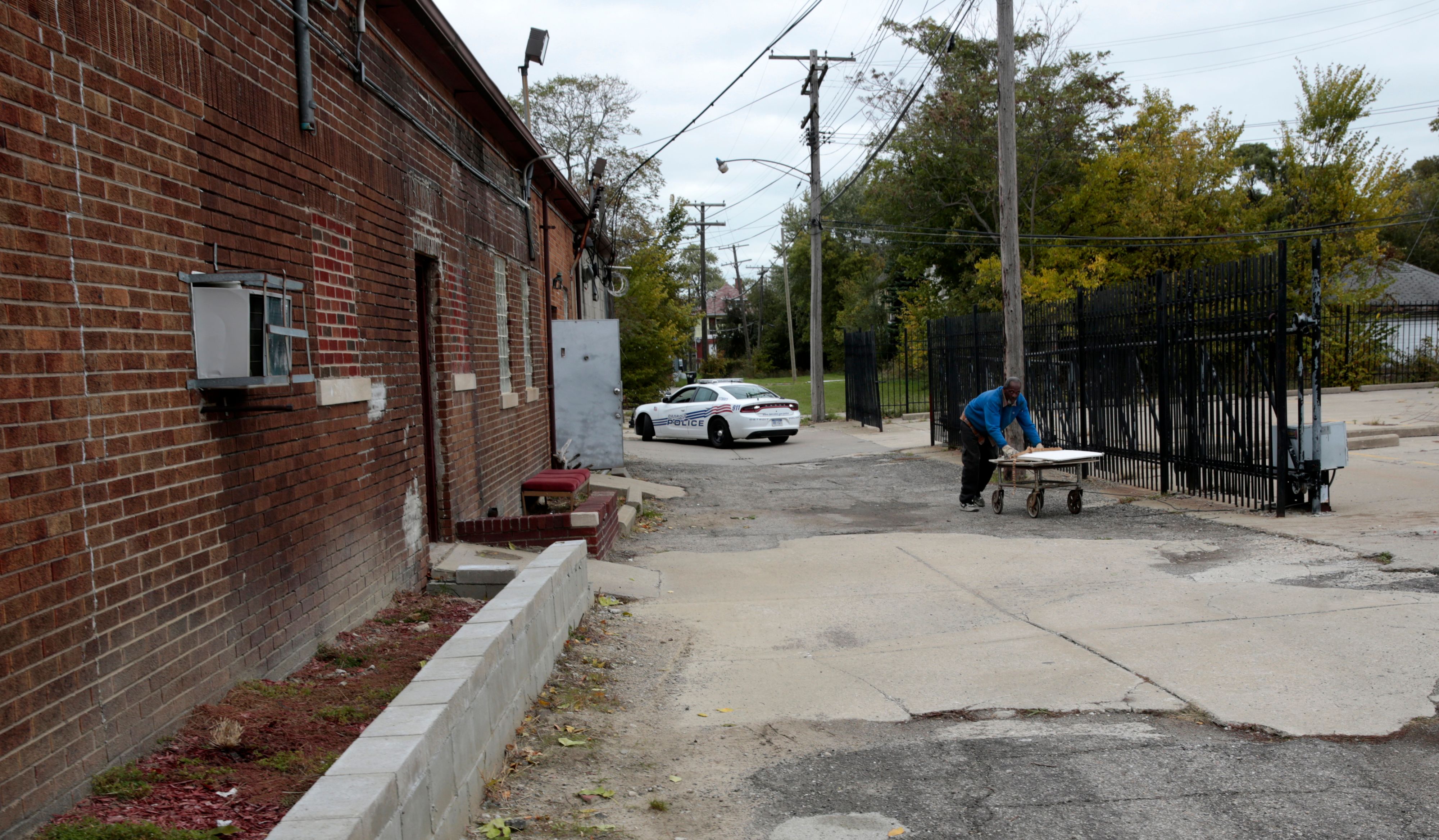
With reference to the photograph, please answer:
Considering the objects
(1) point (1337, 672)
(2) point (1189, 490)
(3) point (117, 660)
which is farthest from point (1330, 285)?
(3) point (117, 660)

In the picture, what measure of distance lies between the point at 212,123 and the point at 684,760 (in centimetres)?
345

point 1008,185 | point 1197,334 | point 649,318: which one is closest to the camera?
point 1197,334

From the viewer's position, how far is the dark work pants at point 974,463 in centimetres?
1202

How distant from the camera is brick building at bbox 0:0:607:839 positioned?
9.91ft

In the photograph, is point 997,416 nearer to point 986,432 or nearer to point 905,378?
point 986,432

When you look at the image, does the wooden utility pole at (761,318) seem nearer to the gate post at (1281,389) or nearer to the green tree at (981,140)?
the green tree at (981,140)

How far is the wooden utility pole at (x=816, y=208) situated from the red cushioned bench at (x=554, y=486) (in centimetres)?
1794

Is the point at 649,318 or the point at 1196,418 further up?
the point at 649,318

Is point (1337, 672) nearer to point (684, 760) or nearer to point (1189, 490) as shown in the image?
point (684, 760)

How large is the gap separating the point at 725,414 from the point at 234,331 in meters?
18.0

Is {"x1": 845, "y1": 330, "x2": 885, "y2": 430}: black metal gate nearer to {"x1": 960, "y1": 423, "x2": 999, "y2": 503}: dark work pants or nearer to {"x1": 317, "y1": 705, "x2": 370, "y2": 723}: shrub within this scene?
{"x1": 960, "y1": 423, "x2": 999, "y2": 503}: dark work pants

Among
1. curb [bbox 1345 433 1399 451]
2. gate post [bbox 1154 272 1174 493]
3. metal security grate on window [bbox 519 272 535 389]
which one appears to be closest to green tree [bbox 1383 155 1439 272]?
curb [bbox 1345 433 1399 451]

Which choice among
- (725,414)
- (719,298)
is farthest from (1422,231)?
(719,298)

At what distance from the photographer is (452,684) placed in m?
3.73
